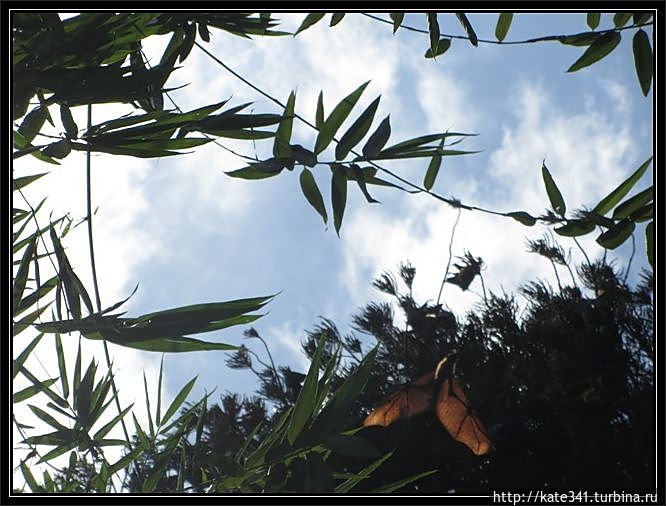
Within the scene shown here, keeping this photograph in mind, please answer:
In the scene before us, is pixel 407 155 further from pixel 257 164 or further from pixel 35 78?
pixel 35 78

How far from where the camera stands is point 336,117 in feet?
2.30

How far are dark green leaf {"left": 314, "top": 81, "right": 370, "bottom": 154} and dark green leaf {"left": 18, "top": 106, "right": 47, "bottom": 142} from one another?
0.33 meters

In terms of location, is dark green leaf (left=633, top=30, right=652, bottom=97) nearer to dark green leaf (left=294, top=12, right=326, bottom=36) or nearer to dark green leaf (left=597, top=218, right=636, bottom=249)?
dark green leaf (left=597, top=218, right=636, bottom=249)

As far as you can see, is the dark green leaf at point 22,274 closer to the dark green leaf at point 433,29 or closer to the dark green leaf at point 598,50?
the dark green leaf at point 433,29

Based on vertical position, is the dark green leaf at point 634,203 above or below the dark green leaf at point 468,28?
below

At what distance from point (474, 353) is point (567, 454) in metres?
0.62

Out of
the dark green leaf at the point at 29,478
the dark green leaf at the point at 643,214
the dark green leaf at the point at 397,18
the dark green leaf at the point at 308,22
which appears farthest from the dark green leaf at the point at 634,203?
the dark green leaf at the point at 29,478

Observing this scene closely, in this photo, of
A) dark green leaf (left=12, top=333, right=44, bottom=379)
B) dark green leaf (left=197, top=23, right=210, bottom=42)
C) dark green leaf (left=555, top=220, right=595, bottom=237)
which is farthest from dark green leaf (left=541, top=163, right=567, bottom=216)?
dark green leaf (left=12, top=333, right=44, bottom=379)

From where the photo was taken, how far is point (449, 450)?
A: 2809 millimetres

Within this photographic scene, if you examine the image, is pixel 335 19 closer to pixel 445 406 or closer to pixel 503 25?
pixel 503 25

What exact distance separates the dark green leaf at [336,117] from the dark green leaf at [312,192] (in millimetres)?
56

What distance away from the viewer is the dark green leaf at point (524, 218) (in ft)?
2.23

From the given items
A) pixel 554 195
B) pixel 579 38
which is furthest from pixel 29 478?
pixel 579 38

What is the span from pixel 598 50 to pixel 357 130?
0.29 meters
